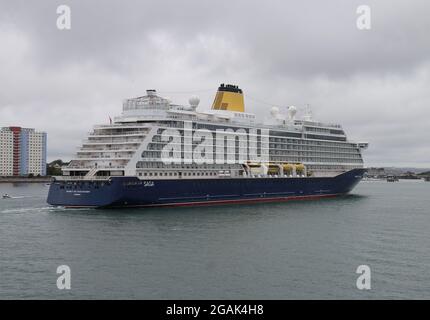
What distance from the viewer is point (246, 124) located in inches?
2302

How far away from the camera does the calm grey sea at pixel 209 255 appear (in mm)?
19281

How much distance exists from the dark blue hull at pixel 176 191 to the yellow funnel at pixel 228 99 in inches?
381

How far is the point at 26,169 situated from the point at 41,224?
128366 millimetres

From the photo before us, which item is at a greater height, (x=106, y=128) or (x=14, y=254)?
(x=106, y=128)

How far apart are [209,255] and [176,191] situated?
22115 millimetres

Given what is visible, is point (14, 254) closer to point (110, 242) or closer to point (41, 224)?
point (110, 242)

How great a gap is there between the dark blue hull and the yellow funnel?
9.67 m

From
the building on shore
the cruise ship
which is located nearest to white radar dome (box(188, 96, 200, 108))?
the cruise ship

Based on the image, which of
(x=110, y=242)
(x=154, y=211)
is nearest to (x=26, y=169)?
(x=154, y=211)

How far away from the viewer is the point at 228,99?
5928cm

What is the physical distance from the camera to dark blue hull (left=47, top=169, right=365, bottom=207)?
140 feet
